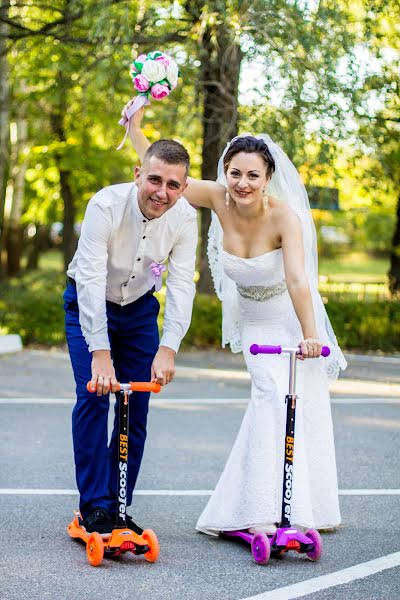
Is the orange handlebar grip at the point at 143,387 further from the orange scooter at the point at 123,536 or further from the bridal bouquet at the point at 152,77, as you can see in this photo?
the bridal bouquet at the point at 152,77

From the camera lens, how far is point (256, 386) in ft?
19.7

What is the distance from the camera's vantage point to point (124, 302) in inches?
228

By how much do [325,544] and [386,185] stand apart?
46.5 feet

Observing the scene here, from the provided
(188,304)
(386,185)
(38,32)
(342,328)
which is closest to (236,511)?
(188,304)

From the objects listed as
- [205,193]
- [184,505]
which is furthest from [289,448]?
[205,193]

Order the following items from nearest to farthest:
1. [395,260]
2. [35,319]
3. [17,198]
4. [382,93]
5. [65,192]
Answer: [35,319], [382,93], [395,260], [65,192], [17,198]

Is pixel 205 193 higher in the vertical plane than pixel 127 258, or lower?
higher

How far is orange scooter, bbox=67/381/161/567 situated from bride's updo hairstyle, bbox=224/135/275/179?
4.30 ft

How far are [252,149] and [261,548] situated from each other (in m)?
2.01

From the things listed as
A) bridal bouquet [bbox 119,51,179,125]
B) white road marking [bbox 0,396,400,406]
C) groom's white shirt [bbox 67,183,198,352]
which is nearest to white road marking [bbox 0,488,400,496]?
groom's white shirt [bbox 67,183,198,352]

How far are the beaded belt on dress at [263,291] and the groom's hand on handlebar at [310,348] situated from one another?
2.00ft

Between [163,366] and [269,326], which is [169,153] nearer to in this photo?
[163,366]

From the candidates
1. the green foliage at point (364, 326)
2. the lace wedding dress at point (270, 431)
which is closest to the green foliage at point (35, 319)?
the green foliage at point (364, 326)

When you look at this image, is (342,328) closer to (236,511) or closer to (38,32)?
(38,32)
